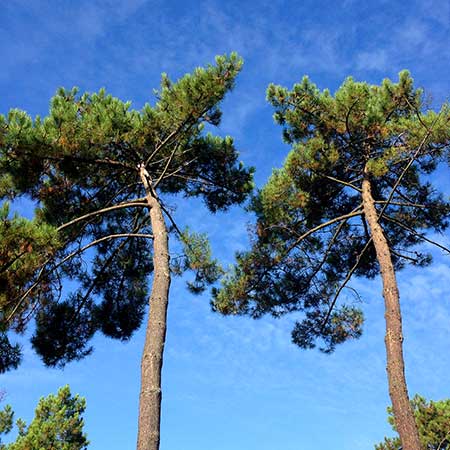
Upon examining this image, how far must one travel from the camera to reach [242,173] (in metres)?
9.66

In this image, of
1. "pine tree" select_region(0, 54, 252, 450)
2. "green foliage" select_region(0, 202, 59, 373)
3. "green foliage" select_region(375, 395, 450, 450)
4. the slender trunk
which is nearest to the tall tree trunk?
"pine tree" select_region(0, 54, 252, 450)

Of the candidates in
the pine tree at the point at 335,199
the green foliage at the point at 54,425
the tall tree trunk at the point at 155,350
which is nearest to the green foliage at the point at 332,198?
the pine tree at the point at 335,199

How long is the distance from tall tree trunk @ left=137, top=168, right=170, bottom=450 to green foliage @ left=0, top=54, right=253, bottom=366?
0.65 m

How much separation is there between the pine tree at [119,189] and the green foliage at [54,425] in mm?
9432

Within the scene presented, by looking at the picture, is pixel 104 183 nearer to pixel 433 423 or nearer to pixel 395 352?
pixel 395 352

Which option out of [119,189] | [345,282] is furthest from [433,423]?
[119,189]

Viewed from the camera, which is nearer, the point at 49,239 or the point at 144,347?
the point at 144,347

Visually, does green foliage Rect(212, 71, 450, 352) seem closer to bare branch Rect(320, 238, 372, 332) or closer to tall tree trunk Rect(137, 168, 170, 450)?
bare branch Rect(320, 238, 372, 332)

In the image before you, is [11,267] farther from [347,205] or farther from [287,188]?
[347,205]

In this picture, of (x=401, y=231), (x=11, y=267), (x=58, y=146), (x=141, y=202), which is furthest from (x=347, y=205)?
(x=11, y=267)

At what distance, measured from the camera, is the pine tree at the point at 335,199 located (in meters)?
9.13

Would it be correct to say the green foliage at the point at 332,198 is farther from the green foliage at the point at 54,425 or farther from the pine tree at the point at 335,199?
the green foliage at the point at 54,425

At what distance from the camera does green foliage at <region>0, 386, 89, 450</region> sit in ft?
54.1

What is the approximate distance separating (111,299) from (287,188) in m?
4.03
